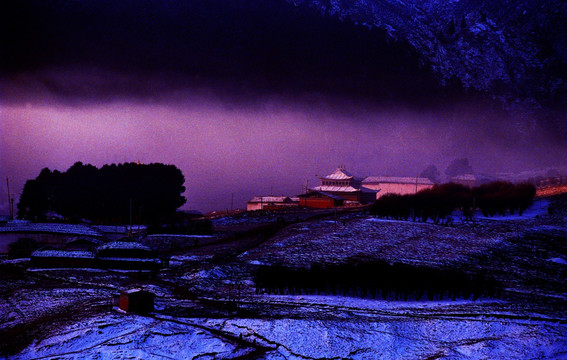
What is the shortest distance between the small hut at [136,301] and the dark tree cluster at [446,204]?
177 feet

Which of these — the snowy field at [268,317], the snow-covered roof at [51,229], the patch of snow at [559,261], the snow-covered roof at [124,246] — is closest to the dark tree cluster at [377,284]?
the snowy field at [268,317]

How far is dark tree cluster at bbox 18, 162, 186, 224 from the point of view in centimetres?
8862

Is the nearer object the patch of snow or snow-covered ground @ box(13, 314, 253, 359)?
snow-covered ground @ box(13, 314, 253, 359)

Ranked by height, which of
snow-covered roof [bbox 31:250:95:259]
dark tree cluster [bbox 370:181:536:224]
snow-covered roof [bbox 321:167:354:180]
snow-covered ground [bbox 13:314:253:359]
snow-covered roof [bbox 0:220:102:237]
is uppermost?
snow-covered roof [bbox 321:167:354:180]

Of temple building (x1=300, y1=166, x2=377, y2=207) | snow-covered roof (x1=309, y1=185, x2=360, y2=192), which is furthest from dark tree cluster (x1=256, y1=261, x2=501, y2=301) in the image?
snow-covered roof (x1=309, y1=185, x2=360, y2=192)

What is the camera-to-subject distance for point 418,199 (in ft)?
279

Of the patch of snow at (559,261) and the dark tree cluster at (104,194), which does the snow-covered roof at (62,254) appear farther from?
the patch of snow at (559,261)

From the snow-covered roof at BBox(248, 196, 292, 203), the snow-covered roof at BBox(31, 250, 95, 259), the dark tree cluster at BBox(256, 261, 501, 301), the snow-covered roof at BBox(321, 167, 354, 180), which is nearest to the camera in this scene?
the dark tree cluster at BBox(256, 261, 501, 301)

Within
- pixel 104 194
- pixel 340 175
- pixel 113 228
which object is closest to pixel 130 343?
pixel 113 228

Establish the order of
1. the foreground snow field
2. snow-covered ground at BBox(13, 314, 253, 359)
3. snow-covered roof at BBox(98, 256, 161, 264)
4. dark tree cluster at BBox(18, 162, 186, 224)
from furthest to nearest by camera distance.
→ dark tree cluster at BBox(18, 162, 186, 224) → snow-covered roof at BBox(98, 256, 161, 264) → the foreground snow field → snow-covered ground at BBox(13, 314, 253, 359)

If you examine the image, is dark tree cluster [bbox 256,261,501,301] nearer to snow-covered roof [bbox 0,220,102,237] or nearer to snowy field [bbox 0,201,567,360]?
snowy field [bbox 0,201,567,360]

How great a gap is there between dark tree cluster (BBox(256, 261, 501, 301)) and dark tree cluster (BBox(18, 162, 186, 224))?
162 ft

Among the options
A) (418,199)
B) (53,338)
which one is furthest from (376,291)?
(418,199)

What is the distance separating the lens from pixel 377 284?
41.7 meters
